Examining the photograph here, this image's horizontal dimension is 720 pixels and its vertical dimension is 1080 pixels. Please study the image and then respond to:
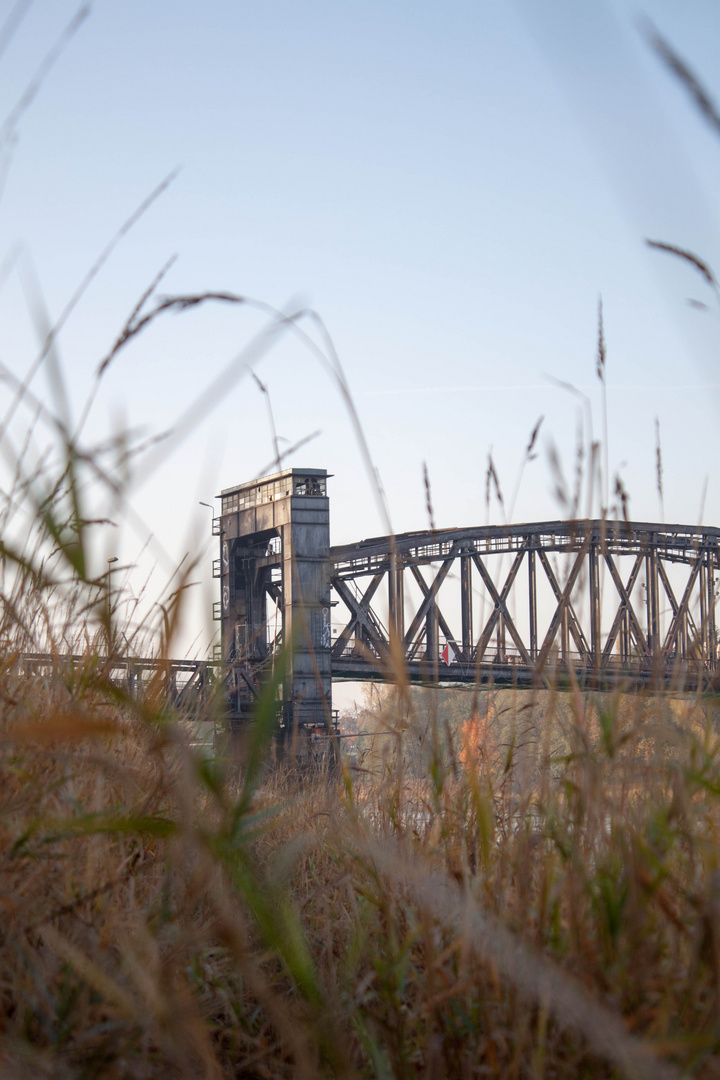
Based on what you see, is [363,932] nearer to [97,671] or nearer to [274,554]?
[97,671]

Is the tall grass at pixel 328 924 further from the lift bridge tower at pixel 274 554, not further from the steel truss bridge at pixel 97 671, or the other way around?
the lift bridge tower at pixel 274 554

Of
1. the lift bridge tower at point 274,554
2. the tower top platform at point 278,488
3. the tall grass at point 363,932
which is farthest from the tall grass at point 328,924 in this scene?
the tower top platform at point 278,488

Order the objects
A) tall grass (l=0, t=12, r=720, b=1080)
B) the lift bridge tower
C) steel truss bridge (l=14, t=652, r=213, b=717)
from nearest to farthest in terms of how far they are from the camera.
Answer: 1. tall grass (l=0, t=12, r=720, b=1080)
2. steel truss bridge (l=14, t=652, r=213, b=717)
3. the lift bridge tower

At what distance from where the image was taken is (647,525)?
34.3 m

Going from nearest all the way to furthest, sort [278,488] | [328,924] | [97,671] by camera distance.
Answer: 1. [328,924]
2. [97,671]
3. [278,488]

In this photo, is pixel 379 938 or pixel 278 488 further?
pixel 278 488

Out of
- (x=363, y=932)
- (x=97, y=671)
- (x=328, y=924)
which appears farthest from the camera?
(x=97, y=671)

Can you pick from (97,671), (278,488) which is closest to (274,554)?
(278,488)

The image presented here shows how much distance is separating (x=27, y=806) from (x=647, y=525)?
34.2 m

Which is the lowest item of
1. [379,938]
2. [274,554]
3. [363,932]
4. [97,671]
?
[379,938]

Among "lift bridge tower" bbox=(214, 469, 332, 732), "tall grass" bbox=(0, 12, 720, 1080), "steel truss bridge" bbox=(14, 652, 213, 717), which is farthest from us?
"lift bridge tower" bbox=(214, 469, 332, 732)

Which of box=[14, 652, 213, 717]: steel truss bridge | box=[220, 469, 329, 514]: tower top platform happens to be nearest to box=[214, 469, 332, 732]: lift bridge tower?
box=[220, 469, 329, 514]: tower top platform

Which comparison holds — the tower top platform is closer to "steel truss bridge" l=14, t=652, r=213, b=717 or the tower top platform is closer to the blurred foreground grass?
"steel truss bridge" l=14, t=652, r=213, b=717

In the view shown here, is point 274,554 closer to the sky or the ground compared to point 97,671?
closer to the sky
